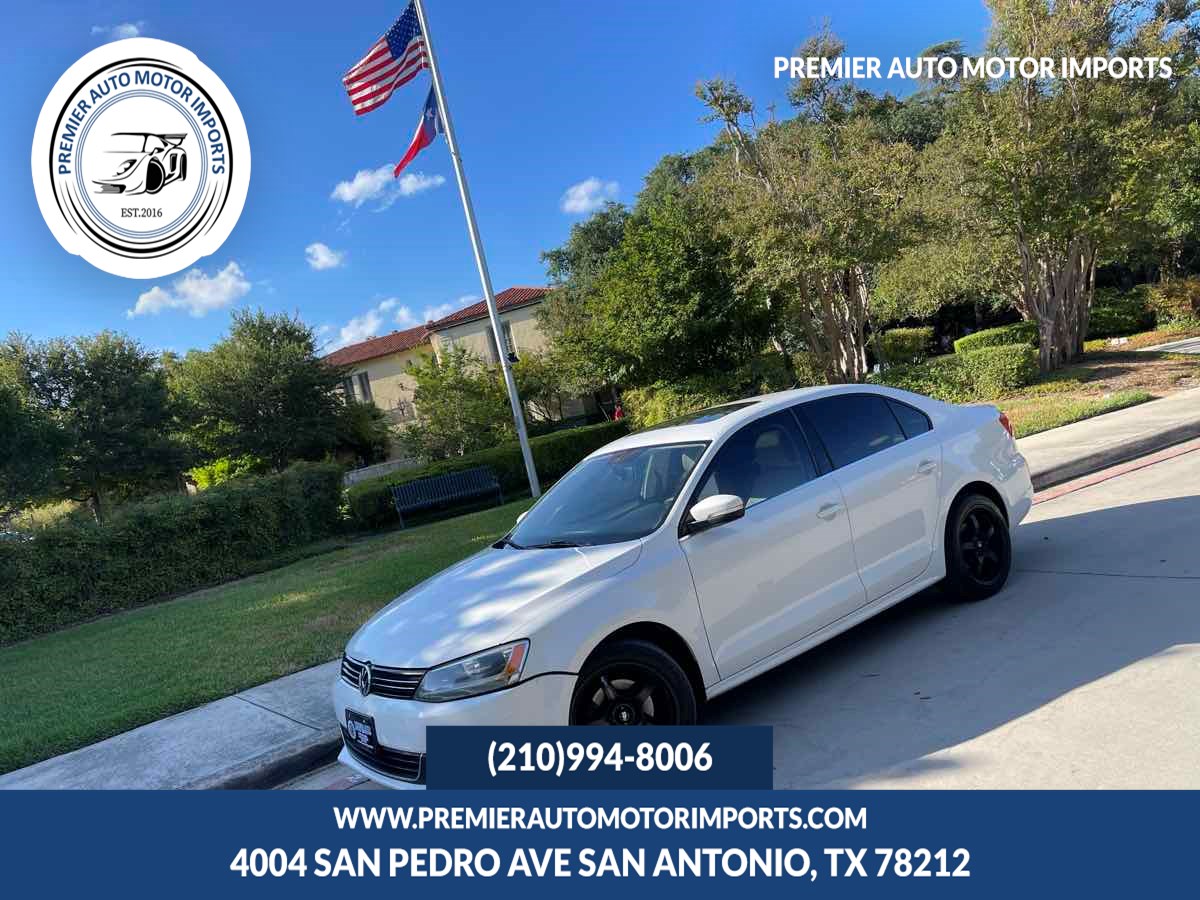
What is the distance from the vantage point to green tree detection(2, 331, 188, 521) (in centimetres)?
2578

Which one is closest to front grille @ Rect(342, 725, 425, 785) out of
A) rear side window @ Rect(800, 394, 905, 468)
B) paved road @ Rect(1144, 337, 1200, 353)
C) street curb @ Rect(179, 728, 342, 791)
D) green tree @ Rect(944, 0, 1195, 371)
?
street curb @ Rect(179, 728, 342, 791)

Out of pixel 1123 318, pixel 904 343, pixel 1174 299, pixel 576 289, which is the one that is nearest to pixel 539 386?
pixel 576 289

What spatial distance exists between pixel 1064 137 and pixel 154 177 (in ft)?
51.7

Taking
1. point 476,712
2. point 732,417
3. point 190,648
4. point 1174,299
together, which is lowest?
point 190,648

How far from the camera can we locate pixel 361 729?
12.1ft

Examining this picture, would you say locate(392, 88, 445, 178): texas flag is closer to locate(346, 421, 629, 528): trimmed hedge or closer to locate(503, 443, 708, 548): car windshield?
locate(346, 421, 629, 528): trimmed hedge

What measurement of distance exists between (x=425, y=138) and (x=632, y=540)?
46.8 ft

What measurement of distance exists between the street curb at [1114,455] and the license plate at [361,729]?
298 inches

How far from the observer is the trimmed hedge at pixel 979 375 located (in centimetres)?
1614

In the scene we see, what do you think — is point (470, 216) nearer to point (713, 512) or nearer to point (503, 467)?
point (503, 467)

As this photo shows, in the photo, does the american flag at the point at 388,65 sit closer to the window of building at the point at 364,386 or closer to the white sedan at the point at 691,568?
the white sedan at the point at 691,568

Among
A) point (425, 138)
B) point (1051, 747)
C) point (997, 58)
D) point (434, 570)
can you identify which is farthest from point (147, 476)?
point (1051, 747)
